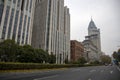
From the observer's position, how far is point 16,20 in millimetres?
51938

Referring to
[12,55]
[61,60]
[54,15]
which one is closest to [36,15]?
[54,15]

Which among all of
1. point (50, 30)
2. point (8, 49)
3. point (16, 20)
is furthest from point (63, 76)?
point (50, 30)

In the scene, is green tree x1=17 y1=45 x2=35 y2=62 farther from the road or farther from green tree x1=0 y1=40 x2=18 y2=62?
the road

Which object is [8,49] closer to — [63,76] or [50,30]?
[63,76]

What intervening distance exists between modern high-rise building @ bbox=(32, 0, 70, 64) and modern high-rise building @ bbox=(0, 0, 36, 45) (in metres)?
13.0

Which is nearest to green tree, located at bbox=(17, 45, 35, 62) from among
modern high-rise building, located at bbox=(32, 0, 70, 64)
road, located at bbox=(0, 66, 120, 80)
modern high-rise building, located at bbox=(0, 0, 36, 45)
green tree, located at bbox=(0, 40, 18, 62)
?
green tree, located at bbox=(0, 40, 18, 62)

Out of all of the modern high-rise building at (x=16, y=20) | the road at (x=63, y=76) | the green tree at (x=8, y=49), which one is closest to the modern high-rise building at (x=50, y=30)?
the modern high-rise building at (x=16, y=20)

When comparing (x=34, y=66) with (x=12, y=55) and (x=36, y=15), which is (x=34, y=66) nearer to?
(x=12, y=55)

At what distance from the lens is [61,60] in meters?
78.4

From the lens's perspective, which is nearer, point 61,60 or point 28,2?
point 28,2

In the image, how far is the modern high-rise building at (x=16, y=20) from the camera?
46.8m

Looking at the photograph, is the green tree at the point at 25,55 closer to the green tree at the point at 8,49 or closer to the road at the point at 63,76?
the green tree at the point at 8,49

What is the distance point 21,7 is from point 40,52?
89.2 ft

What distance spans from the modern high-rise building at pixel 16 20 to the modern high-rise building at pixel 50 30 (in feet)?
42.5
